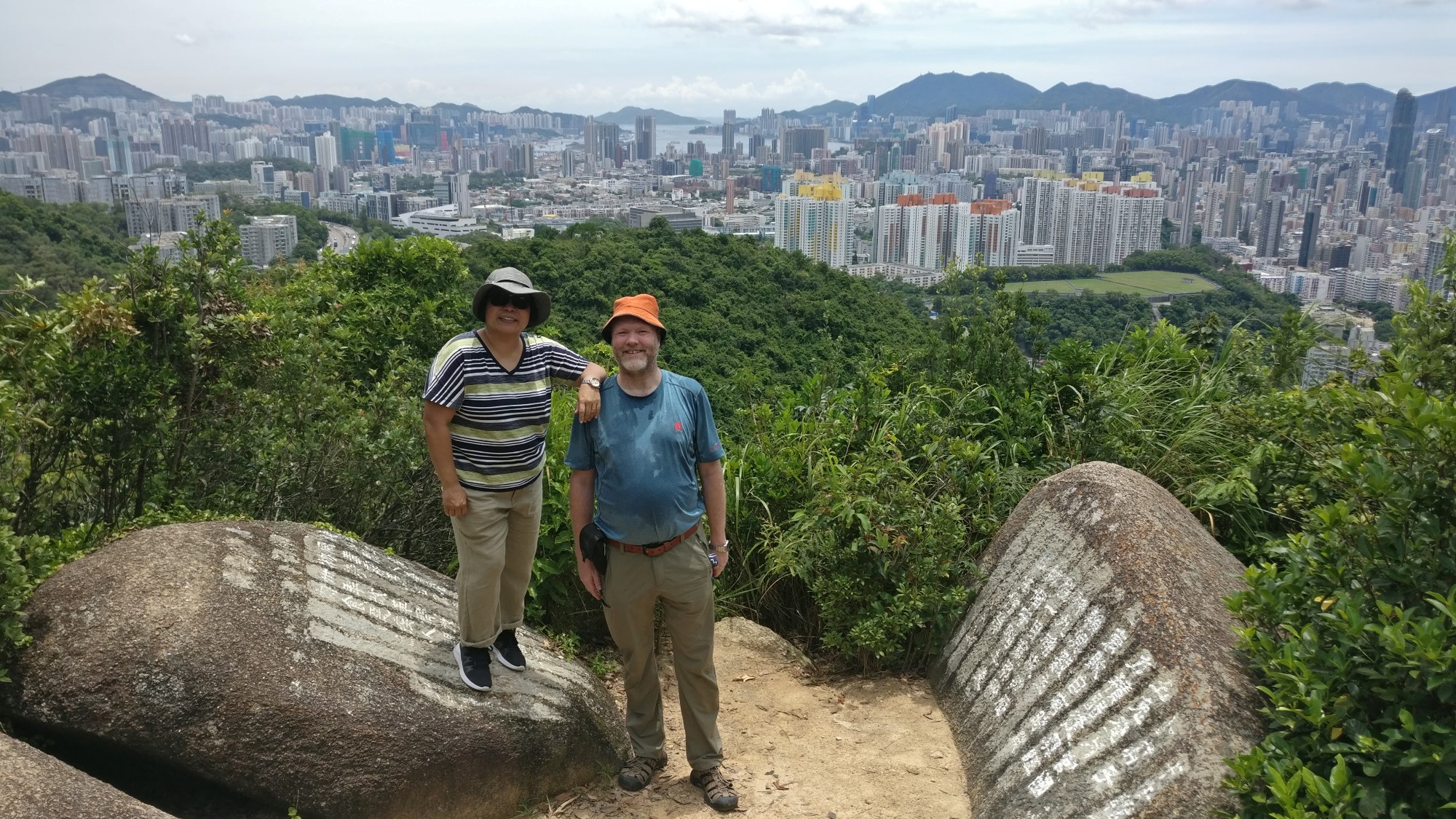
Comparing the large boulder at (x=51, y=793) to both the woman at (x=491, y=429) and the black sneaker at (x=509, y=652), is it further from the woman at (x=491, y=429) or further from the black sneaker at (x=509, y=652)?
the black sneaker at (x=509, y=652)

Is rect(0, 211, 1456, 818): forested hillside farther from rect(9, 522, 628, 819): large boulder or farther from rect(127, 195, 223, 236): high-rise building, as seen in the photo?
rect(127, 195, 223, 236): high-rise building

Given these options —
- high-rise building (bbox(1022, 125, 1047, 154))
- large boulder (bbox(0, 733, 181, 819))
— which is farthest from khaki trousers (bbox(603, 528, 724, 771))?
high-rise building (bbox(1022, 125, 1047, 154))

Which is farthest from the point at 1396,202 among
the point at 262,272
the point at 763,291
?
the point at 262,272

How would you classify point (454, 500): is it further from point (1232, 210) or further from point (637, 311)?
point (1232, 210)

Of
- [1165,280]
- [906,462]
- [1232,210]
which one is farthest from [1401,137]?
[906,462]

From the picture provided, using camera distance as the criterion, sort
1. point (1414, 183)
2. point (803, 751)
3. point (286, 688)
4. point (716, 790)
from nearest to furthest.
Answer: point (286, 688), point (716, 790), point (803, 751), point (1414, 183)
